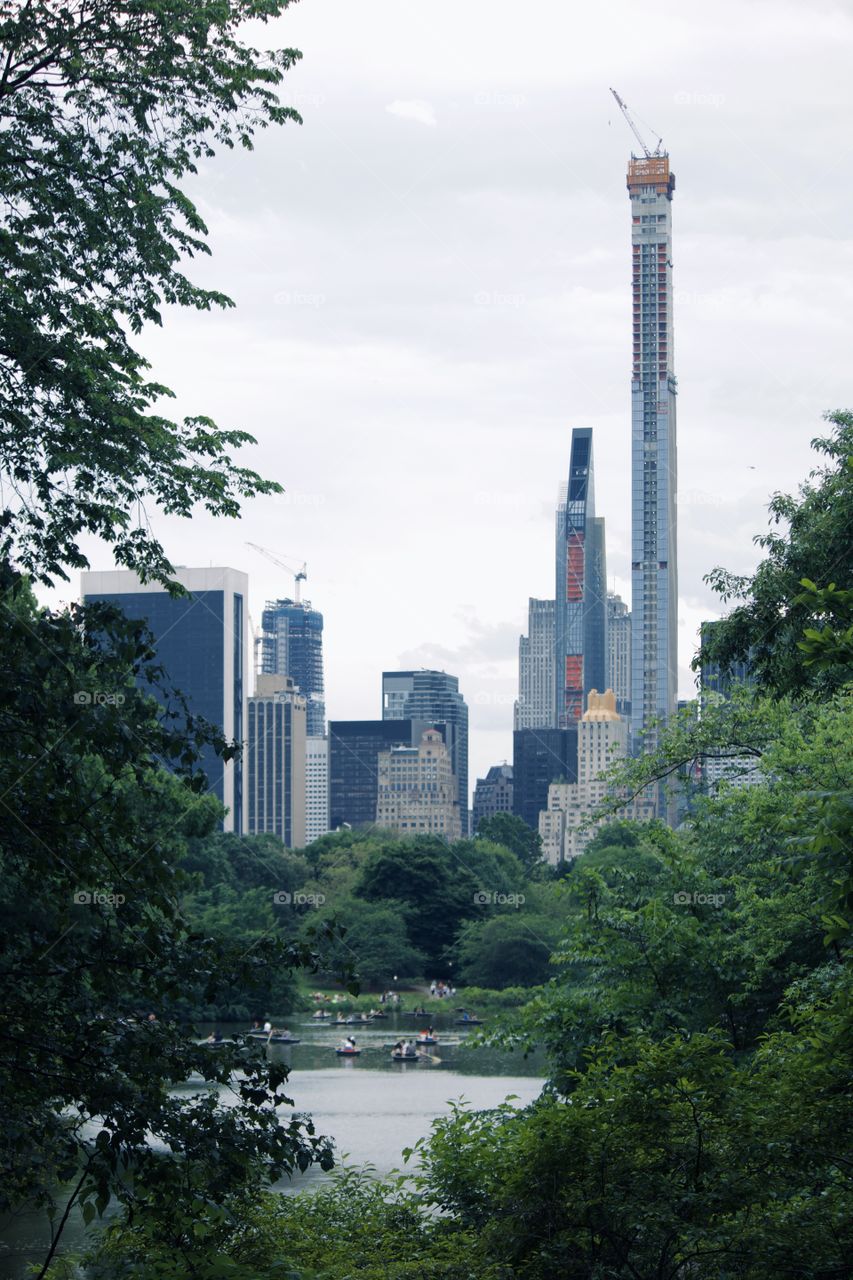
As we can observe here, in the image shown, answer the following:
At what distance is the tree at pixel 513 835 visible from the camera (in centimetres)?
12538

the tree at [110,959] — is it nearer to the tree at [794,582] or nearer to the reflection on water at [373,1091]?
the tree at [794,582]

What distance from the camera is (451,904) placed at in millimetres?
83000

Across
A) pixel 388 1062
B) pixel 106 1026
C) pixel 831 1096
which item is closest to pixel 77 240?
pixel 106 1026

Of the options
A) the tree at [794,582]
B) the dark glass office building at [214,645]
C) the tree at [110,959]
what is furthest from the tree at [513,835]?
the tree at [110,959]

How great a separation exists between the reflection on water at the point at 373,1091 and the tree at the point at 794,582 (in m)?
9.17

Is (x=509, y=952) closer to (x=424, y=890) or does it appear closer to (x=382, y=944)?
(x=382, y=944)

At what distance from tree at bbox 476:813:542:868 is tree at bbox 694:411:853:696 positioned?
11002 cm

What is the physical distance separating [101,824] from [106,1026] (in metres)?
0.93

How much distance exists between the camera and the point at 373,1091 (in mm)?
40844

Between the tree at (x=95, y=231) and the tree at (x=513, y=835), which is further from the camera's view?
the tree at (x=513, y=835)

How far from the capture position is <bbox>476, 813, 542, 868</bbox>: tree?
411 ft

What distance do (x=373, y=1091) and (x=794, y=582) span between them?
3091 cm

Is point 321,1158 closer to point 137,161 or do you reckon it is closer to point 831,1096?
point 831,1096

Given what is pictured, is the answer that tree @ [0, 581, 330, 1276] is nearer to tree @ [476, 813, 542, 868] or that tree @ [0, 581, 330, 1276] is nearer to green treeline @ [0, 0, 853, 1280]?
green treeline @ [0, 0, 853, 1280]
